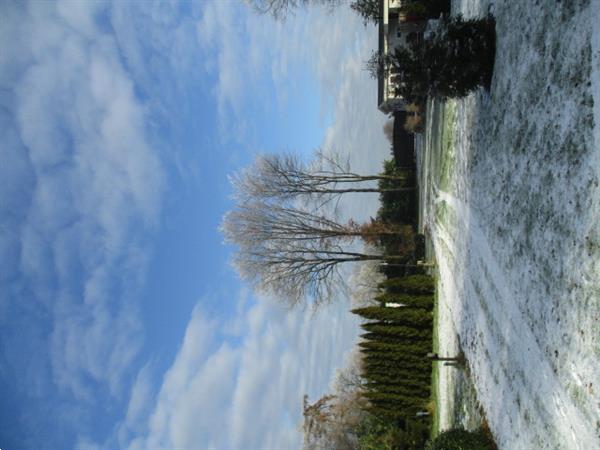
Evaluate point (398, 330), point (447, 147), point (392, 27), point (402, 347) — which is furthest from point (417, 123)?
point (402, 347)

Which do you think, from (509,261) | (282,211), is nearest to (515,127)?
(509,261)

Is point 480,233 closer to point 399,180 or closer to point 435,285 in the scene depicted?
point 435,285

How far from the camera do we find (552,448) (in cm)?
649

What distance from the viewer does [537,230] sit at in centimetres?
722

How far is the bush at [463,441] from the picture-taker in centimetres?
973

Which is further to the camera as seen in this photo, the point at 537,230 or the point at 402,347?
the point at 402,347

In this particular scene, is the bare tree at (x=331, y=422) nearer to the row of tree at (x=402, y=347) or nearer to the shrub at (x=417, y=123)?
the row of tree at (x=402, y=347)

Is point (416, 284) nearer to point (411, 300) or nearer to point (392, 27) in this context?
point (411, 300)

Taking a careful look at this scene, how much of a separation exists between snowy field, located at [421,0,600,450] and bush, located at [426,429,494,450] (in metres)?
0.54

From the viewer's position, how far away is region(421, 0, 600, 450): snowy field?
571 centimetres

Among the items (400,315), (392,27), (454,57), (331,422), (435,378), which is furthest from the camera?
(331,422)

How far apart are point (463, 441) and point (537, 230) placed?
5687mm

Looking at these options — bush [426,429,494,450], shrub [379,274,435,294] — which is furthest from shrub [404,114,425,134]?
bush [426,429,494,450]

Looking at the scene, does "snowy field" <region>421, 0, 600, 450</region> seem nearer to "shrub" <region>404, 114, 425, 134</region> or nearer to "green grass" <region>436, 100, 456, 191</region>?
"green grass" <region>436, 100, 456, 191</region>
